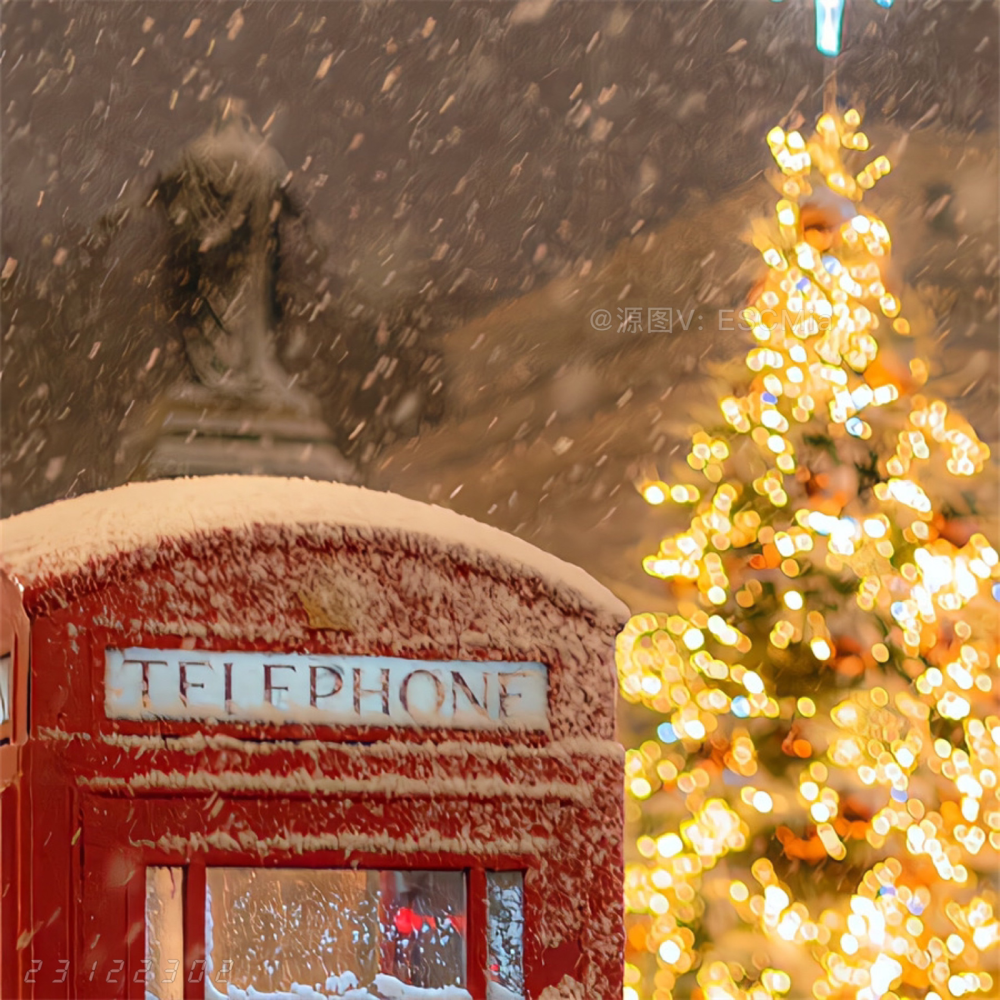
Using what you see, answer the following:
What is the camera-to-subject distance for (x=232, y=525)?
92.7 inches

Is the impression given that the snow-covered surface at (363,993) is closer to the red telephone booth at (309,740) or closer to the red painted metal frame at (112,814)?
the red telephone booth at (309,740)

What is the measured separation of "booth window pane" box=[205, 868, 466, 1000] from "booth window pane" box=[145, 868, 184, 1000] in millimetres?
106

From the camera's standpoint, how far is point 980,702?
21.0 ft

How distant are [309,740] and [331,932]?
0.72 meters

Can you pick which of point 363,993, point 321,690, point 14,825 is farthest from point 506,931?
point 14,825

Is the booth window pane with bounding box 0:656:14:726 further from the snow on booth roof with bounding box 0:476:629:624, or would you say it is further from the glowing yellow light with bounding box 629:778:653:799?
the glowing yellow light with bounding box 629:778:653:799

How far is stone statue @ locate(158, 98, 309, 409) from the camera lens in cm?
757

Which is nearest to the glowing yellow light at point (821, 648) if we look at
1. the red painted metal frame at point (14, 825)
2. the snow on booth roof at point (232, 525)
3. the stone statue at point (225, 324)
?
the snow on booth roof at point (232, 525)

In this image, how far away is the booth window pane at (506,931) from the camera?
7.79 ft

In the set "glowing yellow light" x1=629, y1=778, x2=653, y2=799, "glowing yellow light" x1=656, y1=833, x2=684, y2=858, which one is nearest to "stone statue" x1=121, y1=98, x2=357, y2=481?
"glowing yellow light" x1=629, y1=778, x2=653, y2=799

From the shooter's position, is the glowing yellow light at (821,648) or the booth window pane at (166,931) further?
the glowing yellow light at (821,648)

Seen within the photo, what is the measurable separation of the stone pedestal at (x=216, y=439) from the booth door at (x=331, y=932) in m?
4.84

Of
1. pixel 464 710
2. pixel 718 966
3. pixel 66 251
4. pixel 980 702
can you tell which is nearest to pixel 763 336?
pixel 980 702

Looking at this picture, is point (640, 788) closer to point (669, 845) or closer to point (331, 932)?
point (669, 845)
